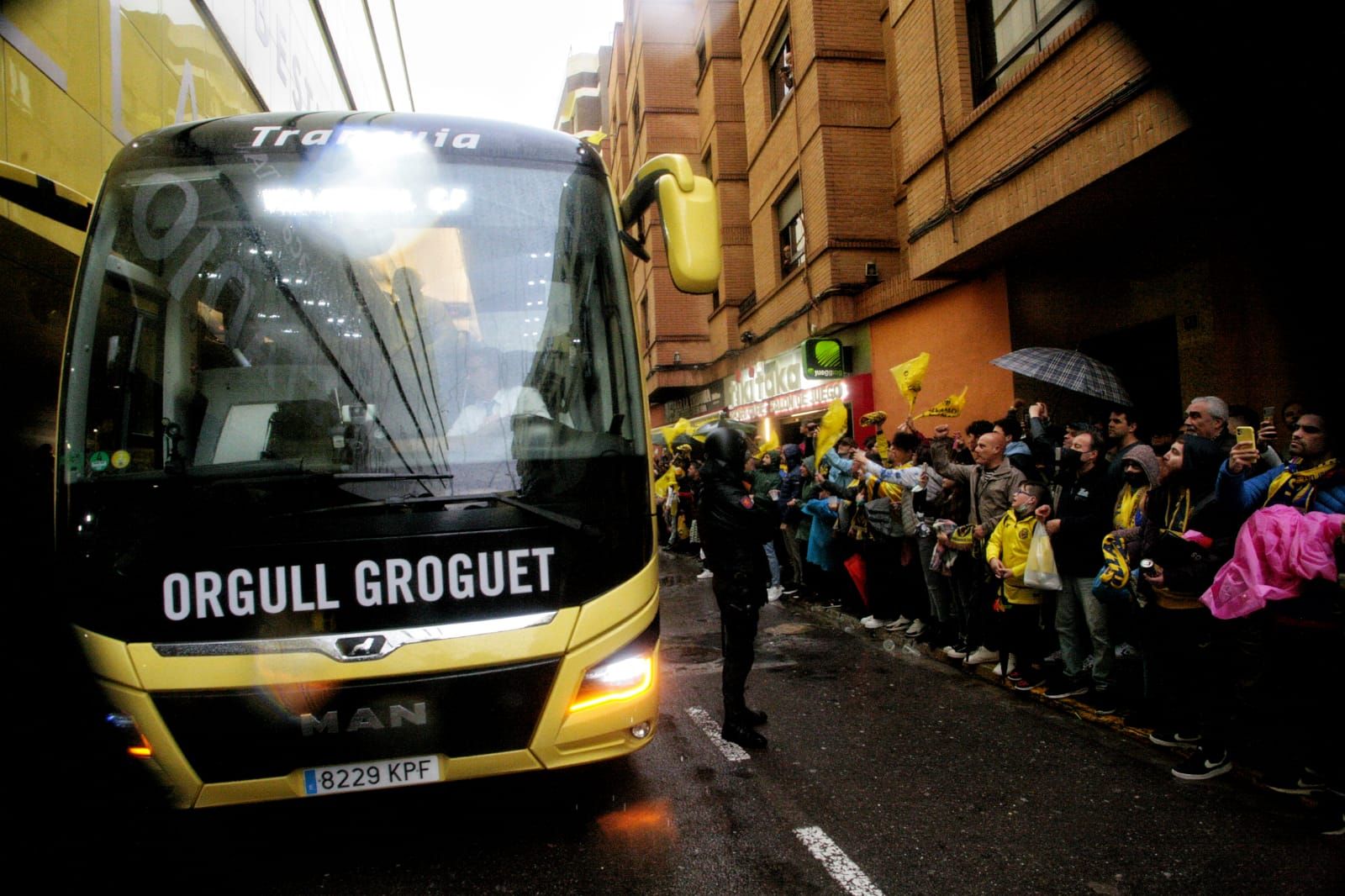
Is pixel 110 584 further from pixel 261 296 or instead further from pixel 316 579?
pixel 261 296

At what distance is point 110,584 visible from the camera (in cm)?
309

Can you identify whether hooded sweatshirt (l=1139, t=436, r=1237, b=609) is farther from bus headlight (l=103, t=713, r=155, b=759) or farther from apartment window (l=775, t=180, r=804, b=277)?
apartment window (l=775, t=180, r=804, b=277)

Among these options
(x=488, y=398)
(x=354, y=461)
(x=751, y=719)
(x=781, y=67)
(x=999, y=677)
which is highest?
(x=781, y=67)

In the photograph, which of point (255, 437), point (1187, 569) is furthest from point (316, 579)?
point (1187, 569)

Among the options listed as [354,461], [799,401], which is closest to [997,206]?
[799,401]

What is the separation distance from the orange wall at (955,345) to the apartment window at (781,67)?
5.91 meters

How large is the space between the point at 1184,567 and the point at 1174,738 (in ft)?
3.35

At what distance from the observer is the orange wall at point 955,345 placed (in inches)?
406

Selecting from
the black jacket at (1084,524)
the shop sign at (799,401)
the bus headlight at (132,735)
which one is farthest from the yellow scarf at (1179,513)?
A: the shop sign at (799,401)

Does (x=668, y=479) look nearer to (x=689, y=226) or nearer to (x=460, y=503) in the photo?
(x=689, y=226)

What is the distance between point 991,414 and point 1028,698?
5577 millimetres

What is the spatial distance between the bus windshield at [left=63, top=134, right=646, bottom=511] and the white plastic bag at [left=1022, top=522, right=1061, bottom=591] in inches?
123

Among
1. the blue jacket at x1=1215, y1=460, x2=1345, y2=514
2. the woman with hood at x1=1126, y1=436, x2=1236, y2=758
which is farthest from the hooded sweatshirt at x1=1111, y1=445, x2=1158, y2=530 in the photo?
the blue jacket at x1=1215, y1=460, x2=1345, y2=514

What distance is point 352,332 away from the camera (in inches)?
137
